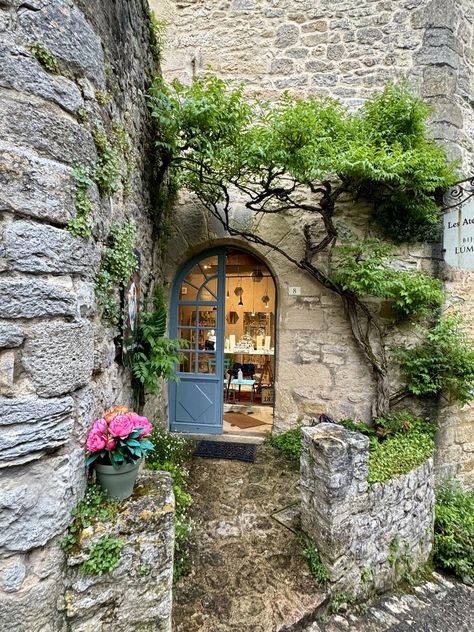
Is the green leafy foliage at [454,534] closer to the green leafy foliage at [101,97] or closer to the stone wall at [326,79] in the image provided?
the stone wall at [326,79]

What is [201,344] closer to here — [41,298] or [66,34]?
[41,298]

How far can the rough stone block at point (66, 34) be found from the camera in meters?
1.22

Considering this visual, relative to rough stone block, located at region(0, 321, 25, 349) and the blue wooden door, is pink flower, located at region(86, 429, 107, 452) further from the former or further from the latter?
the blue wooden door

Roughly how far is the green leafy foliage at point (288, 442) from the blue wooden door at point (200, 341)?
0.78 meters

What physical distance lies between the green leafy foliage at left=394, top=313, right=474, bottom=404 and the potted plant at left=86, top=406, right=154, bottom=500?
3234 millimetres

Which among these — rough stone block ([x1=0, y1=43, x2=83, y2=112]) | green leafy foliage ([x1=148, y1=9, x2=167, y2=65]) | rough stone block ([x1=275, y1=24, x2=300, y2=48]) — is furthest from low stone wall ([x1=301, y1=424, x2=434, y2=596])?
rough stone block ([x1=275, y1=24, x2=300, y2=48])

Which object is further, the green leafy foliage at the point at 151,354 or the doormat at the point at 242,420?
the doormat at the point at 242,420

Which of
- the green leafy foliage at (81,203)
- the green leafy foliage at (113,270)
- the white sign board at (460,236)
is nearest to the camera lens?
the green leafy foliage at (81,203)

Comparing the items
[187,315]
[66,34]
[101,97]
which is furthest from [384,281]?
[66,34]

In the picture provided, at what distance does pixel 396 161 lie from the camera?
295 cm

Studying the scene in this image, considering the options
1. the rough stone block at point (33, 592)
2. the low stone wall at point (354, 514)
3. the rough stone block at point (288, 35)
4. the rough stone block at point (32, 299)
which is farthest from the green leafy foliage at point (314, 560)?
the rough stone block at point (288, 35)

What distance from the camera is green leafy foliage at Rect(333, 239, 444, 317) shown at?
3.31 metres

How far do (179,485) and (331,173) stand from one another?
359cm

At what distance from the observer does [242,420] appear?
16.1 ft
